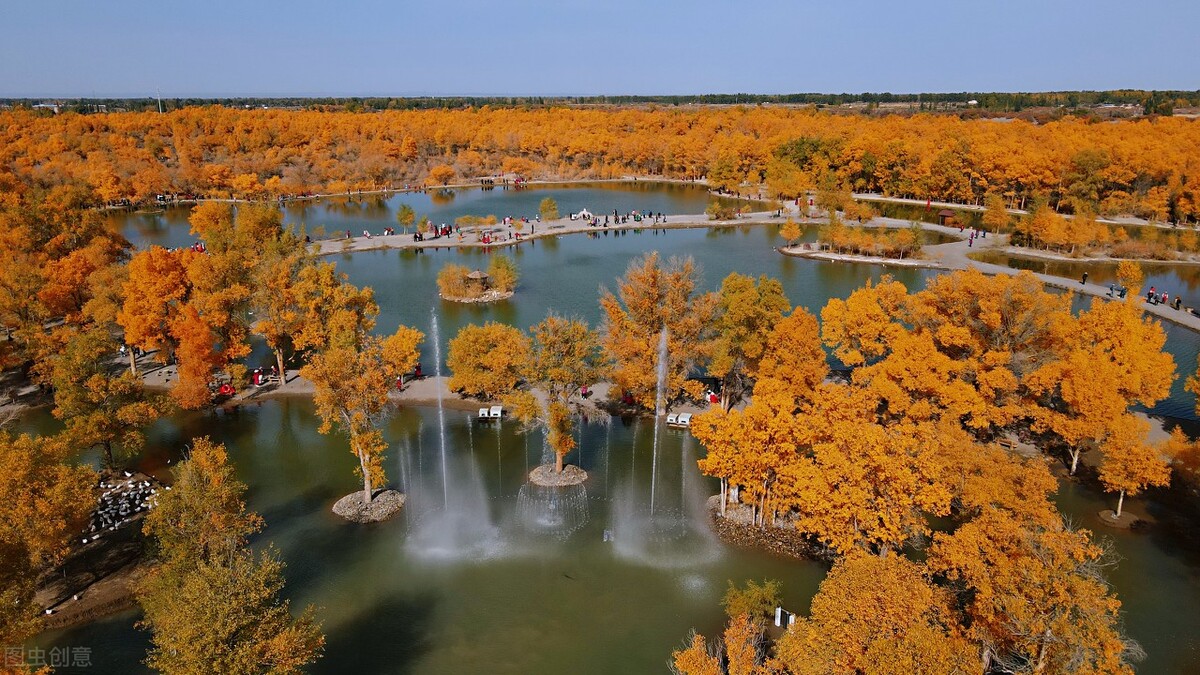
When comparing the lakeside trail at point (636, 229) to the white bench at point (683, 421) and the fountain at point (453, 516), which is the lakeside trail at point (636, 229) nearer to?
the white bench at point (683, 421)

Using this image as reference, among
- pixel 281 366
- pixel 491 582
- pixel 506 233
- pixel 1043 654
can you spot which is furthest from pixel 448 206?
pixel 1043 654

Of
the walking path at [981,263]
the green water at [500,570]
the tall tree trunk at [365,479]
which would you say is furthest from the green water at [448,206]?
the tall tree trunk at [365,479]

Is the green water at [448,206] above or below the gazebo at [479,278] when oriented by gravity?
above

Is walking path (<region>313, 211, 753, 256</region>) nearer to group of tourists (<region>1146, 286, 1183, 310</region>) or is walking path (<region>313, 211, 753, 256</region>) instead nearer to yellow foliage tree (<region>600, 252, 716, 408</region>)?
group of tourists (<region>1146, 286, 1183, 310</region>)

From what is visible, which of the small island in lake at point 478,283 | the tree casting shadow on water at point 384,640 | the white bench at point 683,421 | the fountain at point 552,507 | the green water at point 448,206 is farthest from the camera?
the green water at point 448,206

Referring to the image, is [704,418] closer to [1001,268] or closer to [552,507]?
[552,507]

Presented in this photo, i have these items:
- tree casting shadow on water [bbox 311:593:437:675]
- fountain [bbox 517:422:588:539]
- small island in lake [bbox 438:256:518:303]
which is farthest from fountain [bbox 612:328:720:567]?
small island in lake [bbox 438:256:518:303]

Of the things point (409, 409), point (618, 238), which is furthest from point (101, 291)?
point (618, 238)
